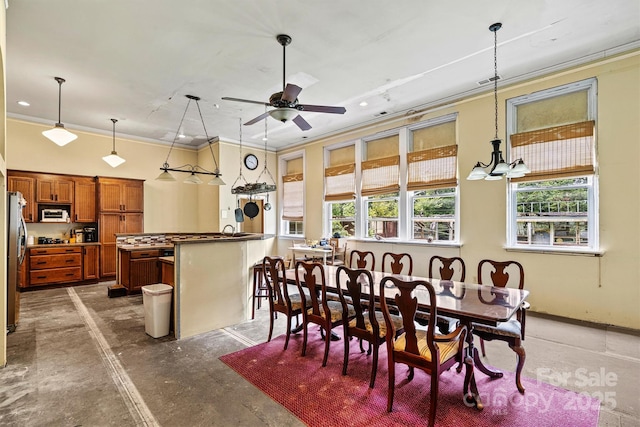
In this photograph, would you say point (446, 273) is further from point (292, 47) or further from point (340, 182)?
point (340, 182)

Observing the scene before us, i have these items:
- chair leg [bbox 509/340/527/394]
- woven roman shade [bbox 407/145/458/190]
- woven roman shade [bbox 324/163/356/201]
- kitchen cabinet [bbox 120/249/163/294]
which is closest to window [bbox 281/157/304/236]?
woven roman shade [bbox 324/163/356/201]

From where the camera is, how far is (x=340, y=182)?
22.7 ft

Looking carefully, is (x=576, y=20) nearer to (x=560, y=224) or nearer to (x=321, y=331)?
(x=560, y=224)

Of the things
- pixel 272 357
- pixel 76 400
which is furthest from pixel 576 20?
pixel 76 400

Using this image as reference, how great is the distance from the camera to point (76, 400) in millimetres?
2346

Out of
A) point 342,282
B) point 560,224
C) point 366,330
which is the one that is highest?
point 560,224

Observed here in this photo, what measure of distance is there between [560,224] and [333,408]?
393 centimetres

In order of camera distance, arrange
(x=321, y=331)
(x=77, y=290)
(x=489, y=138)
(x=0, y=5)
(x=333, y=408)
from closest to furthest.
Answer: (x=333, y=408) < (x=0, y=5) < (x=321, y=331) < (x=489, y=138) < (x=77, y=290)

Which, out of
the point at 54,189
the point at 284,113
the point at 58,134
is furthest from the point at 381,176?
the point at 54,189

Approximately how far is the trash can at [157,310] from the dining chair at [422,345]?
2.66 meters

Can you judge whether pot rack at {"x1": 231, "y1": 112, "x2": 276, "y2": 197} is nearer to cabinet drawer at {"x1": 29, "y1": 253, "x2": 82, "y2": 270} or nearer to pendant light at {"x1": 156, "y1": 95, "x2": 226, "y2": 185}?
pendant light at {"x1": 156, "y1": 95, "x2": 226, "y2": 185}

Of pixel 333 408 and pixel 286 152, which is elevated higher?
pixel 286 152

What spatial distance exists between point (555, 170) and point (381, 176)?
280cm

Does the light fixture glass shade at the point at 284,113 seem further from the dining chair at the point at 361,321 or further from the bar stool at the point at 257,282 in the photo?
the bar stool at the point at 257,282
